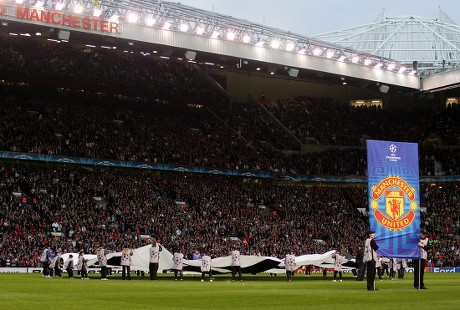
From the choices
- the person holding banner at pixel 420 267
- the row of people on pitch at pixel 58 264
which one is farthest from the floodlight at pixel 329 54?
the person holding banner at pixel 420 267

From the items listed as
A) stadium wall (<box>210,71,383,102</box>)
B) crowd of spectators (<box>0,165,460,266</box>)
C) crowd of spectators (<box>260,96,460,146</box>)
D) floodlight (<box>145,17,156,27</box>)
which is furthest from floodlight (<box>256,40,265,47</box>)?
stadium wall (<box>210,71,383,102</box>)

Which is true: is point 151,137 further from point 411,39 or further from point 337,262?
point 337,262

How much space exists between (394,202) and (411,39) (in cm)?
4837

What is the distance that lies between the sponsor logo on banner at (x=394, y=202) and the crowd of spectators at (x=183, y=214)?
1002 inches

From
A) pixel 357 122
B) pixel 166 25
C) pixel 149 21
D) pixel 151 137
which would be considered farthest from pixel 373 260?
pixel 357 122

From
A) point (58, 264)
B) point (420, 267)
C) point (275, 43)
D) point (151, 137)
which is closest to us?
point (420, 267)

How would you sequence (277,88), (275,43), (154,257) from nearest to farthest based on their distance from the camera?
(154,257), (275,43), (277,88)

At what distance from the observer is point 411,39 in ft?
240

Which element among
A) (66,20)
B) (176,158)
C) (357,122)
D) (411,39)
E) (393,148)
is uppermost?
(411,39)

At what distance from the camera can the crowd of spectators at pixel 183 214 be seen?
5056 cm

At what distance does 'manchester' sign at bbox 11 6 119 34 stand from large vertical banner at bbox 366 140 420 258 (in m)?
27.3

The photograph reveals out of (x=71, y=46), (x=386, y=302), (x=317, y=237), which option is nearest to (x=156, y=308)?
(x=386, y=302)

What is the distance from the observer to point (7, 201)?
51906 millimetres

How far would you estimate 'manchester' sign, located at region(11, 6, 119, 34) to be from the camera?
158 feet
